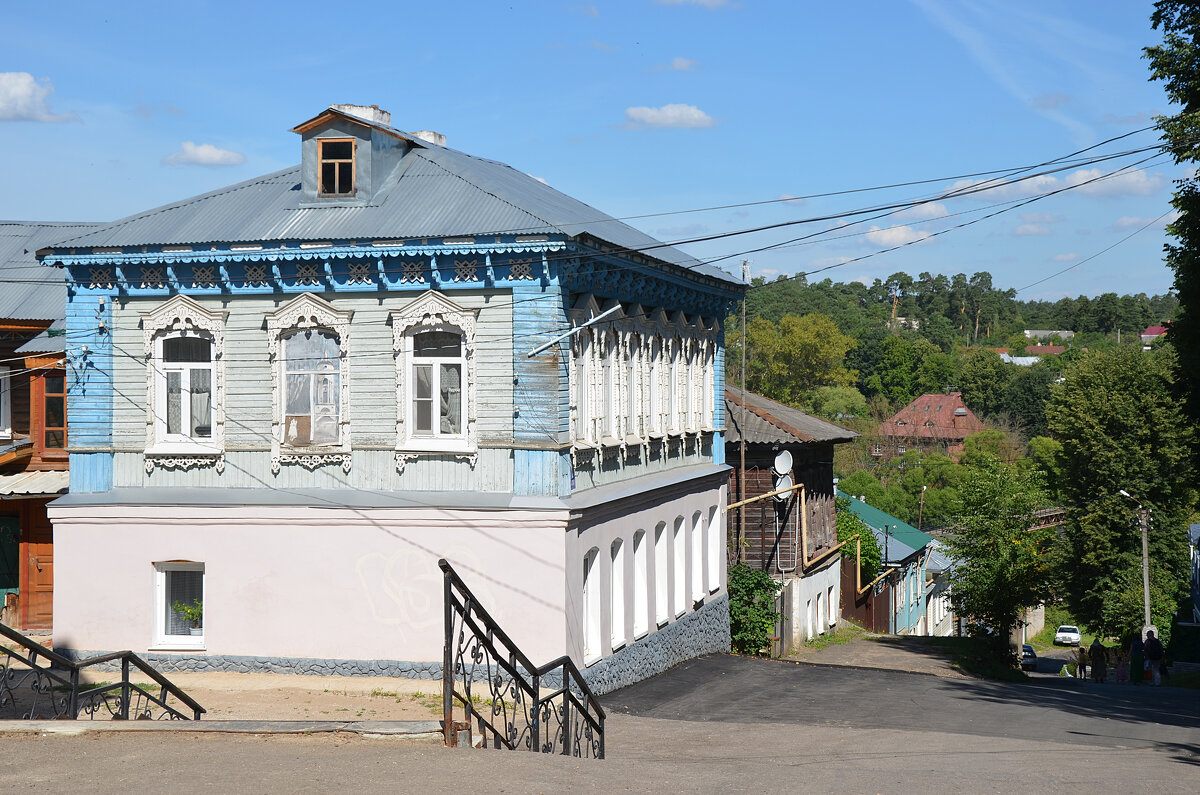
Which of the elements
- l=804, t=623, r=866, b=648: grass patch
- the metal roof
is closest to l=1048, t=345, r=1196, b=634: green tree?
the metal roof

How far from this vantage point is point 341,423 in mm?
17578

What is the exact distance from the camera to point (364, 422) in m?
17.5

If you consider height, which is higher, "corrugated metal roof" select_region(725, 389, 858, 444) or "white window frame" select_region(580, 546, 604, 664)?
"corrugated metal roof" select_region(725, 389, 858, 444)

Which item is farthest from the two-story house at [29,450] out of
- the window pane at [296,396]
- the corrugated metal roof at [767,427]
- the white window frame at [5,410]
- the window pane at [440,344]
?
the corrugated metal roof at [767,427]

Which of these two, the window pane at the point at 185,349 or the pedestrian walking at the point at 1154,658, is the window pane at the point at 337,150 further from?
the pedestrian walking at the point at 1154,658

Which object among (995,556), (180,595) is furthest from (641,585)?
(995,556)

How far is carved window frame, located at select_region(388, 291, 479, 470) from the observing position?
17.0 m

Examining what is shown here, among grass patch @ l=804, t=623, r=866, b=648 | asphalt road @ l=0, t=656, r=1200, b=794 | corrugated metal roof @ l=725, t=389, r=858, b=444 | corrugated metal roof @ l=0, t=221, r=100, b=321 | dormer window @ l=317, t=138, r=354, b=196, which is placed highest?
dormer window @ l=317, t=138, r=354, b=196

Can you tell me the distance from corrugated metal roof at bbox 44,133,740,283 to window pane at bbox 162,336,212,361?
1.47 meters

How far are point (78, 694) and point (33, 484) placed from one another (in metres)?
10.7

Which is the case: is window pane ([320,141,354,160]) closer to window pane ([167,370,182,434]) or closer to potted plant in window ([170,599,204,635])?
window pane ([167,370,182,434])

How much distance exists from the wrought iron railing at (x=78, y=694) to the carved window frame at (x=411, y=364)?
4.55 meters

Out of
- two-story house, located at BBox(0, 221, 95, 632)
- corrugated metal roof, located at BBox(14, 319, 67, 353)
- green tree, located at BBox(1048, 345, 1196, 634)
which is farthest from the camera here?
green tree, located at BBox(1048, 345, 1196, 634)

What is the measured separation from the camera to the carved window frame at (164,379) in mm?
17938
